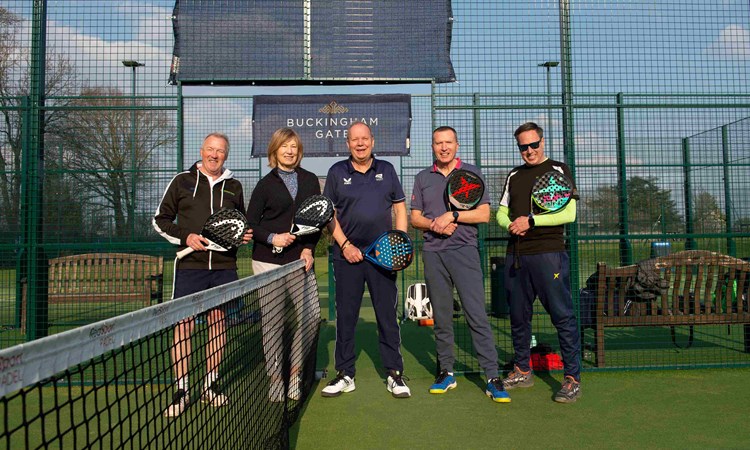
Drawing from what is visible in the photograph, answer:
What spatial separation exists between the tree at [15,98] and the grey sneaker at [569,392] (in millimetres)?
5199

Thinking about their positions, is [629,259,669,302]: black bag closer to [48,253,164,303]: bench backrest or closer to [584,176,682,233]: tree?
[584,176,682,233]: tree

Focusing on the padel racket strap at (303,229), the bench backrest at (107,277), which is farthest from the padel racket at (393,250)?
the bench backrest at (107,277)

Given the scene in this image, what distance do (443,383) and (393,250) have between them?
1.21 m

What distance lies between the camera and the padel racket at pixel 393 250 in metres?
4.29

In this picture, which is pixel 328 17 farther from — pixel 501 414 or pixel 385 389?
pixel 501 414

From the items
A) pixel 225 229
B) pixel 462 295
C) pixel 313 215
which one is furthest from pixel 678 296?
pixel 225 229

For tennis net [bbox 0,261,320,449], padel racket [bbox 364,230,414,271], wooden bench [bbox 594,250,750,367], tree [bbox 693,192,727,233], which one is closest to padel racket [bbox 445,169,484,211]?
padel racket [bbox 364,230,414,271]

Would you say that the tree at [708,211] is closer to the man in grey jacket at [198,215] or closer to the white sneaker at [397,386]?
the white sneaker at [397,386]

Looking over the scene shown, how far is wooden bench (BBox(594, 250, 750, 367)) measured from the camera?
5531 mm

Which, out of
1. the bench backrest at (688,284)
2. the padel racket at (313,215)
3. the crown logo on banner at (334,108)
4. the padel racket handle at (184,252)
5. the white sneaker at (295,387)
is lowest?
the white sneaker at (295,387)

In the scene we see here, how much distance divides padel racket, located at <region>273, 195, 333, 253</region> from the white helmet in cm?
426

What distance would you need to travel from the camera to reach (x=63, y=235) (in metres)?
5.53

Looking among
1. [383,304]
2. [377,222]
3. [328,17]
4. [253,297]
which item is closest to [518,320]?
[383,304]

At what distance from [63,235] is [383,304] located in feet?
10.7
